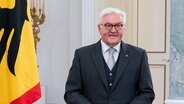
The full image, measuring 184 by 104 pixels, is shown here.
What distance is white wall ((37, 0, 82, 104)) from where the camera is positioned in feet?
12.8

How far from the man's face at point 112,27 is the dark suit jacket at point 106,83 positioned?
103 millimetres

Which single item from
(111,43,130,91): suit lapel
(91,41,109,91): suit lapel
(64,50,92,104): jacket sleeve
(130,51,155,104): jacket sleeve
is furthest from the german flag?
(130,51,155,104): jacket sleeve

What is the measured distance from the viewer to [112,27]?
2.14 m

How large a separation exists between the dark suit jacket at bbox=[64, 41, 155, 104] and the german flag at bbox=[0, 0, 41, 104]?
0.92 ft

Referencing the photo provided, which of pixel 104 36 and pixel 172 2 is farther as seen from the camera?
pixel 172 2

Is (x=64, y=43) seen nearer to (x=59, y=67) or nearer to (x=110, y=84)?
(x=59, y=67)

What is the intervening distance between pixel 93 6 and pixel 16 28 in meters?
1.66

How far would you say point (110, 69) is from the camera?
220 centimetres

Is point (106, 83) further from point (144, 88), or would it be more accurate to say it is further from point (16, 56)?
point (16, 56)

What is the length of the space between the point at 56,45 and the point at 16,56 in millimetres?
1702

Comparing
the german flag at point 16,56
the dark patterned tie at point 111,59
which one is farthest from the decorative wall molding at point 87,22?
the dark patterned tie at point 111,59

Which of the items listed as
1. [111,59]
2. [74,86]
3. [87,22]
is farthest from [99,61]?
[87,22]

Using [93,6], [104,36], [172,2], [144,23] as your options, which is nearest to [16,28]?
[104,36]

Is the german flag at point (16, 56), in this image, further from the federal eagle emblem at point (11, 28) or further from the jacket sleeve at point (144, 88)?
the jacket sleeve at point (144, 88)
